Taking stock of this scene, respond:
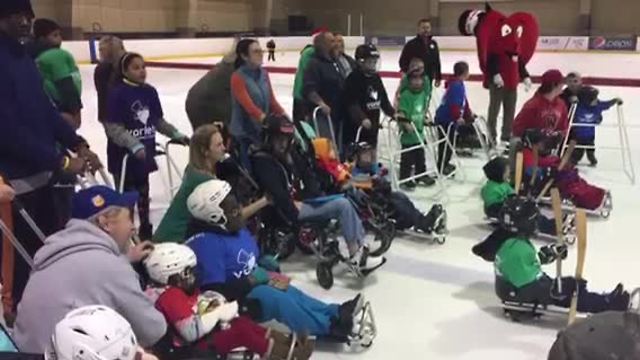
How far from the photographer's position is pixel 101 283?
2.03 meters

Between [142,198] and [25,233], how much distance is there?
1752 mm

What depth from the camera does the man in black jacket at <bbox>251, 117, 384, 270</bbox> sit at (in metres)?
4.01

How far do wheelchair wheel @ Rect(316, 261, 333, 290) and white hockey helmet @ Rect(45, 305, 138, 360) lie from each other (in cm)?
242

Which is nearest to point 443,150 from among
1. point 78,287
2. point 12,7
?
point 12,7

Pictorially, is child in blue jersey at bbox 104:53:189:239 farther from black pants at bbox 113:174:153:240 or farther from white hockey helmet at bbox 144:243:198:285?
white hockey helmet at bbox 144:243:198:285

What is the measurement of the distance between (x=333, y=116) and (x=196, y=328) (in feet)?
12.4

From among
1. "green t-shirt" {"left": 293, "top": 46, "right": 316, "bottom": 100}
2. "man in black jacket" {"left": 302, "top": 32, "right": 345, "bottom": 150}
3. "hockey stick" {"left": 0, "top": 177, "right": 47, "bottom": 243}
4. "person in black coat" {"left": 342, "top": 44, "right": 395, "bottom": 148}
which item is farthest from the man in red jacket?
"hockey stick" {"left": 0, "top": 177, "right": 47, "bottom": 243}

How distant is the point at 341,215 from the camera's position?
158 inches

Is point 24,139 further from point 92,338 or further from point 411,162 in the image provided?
point 411,162

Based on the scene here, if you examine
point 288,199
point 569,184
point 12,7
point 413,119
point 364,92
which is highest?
point 12,7

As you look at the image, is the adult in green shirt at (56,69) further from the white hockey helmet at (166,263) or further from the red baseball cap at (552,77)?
the red baseball cap at (552,77)

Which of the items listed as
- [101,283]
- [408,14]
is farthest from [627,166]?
[408,14]

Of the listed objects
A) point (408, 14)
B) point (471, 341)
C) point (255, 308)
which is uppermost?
point (408, 14)

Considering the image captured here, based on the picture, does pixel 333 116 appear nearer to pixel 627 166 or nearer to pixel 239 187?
pixel 239 187
